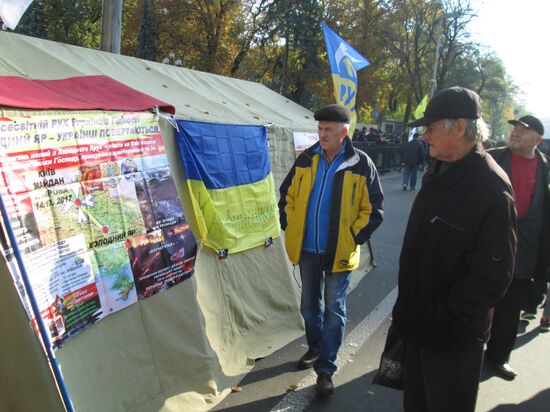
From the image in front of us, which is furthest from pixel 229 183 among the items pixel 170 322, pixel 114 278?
pixel 114 278

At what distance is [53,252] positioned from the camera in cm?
229

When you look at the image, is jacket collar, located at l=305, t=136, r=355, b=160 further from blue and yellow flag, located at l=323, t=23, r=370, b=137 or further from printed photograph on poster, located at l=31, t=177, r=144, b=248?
blue and yellow flag, located at l=323, t=23, r=370, b=137

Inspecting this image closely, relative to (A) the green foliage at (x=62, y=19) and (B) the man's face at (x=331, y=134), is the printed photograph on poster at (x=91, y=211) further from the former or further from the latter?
(A) the green foliage at (x=62, y=19)

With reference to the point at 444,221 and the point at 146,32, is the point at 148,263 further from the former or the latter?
the point at 146,32

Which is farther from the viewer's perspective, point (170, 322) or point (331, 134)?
point (331, 134)

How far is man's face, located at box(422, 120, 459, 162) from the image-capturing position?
6.54 feet

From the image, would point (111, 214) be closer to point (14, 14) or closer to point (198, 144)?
point (198, 144)

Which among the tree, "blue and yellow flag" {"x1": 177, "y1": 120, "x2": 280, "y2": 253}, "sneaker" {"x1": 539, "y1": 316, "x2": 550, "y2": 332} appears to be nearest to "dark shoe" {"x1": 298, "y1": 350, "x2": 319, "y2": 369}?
"blue and yellow flag" {"x1": 177, "y1": 120, "x2": 280, "y2": 253}

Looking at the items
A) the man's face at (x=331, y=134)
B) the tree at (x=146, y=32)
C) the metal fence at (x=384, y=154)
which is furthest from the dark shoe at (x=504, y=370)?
the tree at (x=146, y=32)

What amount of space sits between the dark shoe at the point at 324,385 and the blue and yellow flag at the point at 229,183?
1296 mm

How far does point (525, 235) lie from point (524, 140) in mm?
794

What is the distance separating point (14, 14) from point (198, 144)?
4.85 feet

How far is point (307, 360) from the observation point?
3.63 m

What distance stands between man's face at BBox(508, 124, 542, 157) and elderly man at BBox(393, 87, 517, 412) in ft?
5.93
